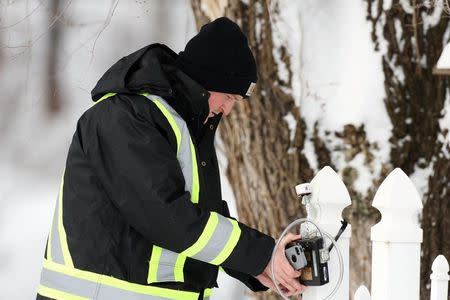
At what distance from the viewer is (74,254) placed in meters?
2.38

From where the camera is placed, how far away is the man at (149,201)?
2254 millimetres

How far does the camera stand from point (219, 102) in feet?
8.61

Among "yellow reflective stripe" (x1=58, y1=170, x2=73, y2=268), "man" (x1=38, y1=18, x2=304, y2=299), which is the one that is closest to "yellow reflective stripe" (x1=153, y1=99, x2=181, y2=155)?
"man" (x1=38, y1=18, x2=304, y2=299)

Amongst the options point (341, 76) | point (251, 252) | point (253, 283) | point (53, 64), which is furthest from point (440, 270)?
point (53, 64)

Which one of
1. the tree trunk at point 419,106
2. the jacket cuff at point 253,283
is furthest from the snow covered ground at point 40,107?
the jacket cuff at point 253,283

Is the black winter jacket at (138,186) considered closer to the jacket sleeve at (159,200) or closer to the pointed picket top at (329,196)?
the jacket sleeve at (159,200)

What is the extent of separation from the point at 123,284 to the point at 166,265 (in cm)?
12

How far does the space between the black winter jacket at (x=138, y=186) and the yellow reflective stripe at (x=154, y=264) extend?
0.04 feet

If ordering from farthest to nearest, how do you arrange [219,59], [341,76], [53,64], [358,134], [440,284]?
[53,64]
[341,76]
[358,134]
[440,284]
[219,59]

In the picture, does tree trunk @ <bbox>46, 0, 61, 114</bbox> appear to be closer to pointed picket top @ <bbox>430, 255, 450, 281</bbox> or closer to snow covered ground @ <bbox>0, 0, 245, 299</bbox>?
snow covered ground @ <bbox>0, 0, 245, 299</bbox>

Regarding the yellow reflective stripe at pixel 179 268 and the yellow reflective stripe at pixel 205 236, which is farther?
the yellow reflective stripe at pixel 179 268

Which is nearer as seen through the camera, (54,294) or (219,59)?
(54,294)

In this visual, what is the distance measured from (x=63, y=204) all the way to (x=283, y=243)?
61 centimetres

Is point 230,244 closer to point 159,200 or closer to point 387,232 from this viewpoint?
point 159,200
